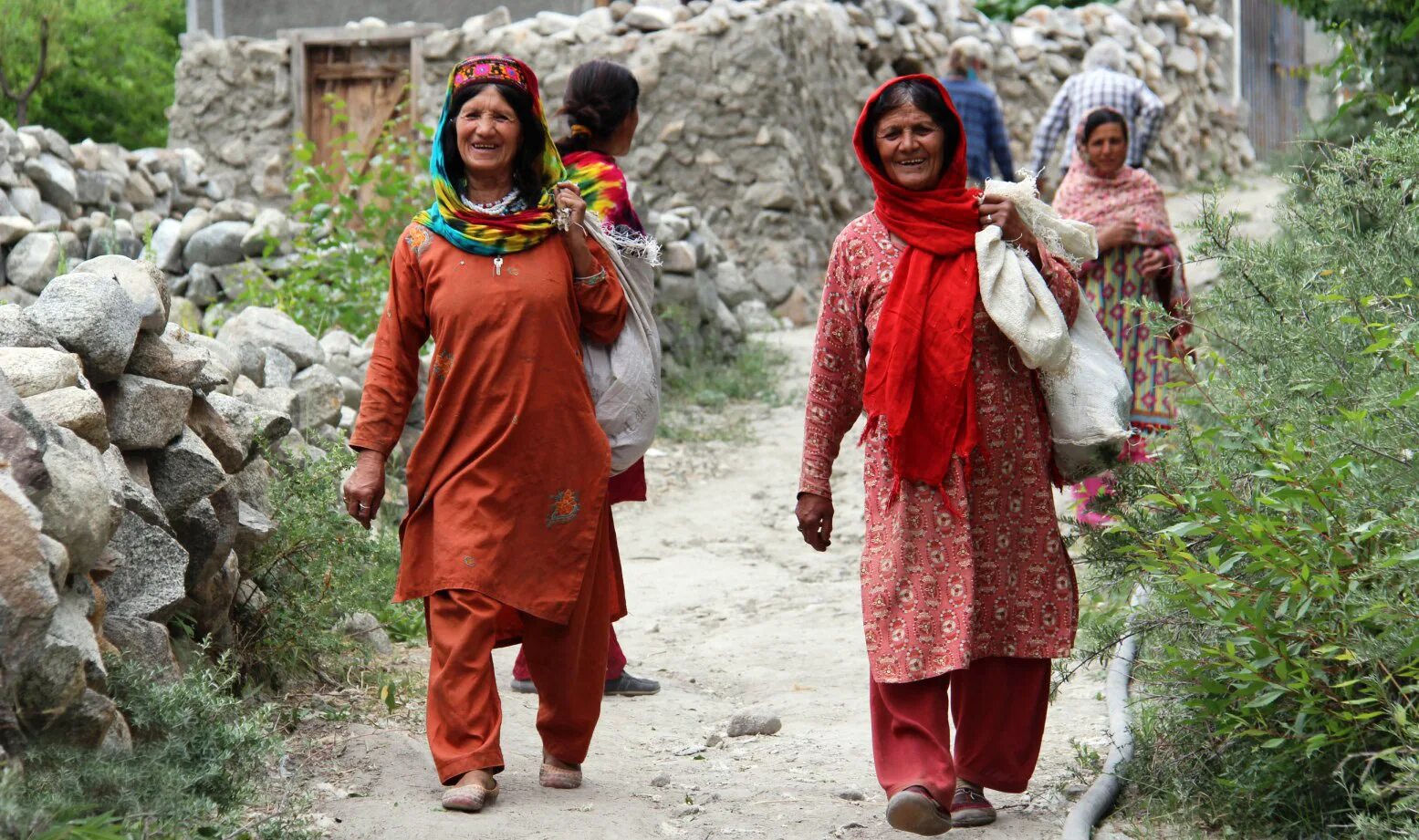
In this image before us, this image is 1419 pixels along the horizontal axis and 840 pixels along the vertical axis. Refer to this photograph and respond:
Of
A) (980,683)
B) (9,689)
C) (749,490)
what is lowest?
(749,490)

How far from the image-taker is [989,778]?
3559mm

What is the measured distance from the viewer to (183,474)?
386 centimetres

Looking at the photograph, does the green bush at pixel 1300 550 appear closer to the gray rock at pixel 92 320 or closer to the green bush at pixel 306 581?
the green bush at pixel 306 581

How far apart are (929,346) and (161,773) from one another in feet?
5.78

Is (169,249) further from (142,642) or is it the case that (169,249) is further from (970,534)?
(970,534)

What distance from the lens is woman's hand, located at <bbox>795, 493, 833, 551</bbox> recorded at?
3600 millimetres

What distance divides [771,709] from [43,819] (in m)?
2.67

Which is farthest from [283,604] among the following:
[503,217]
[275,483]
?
[503,217]

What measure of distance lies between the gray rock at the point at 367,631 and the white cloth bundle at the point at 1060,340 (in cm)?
231

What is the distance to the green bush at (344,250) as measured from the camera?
8.02m

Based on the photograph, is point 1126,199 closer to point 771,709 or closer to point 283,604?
point 771,709

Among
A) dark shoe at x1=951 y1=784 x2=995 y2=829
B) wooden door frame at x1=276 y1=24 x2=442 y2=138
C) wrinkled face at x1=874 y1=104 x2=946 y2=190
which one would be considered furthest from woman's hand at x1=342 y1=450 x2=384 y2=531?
wooden door frame at x1=276 y1=24 x2=442 y2=138

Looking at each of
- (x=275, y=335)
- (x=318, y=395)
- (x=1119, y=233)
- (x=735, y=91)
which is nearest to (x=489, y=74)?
(x=318, y=395)

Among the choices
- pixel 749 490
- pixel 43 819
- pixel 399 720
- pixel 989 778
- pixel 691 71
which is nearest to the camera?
pixel 43 819
